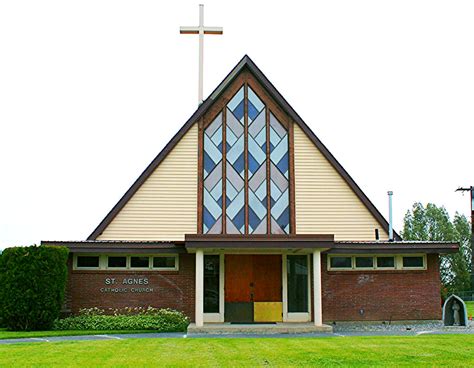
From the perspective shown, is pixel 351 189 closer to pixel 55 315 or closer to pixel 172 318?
pixel 172 318

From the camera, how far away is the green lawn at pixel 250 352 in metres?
12.1

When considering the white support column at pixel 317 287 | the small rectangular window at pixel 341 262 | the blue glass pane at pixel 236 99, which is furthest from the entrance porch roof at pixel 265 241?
the blue glass pane at pixel 236 99

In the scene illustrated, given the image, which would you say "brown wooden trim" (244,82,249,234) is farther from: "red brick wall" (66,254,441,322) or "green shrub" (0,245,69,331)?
"green shrub" (0,245,69,331)

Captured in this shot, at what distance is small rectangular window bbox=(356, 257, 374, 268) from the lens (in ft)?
76.1

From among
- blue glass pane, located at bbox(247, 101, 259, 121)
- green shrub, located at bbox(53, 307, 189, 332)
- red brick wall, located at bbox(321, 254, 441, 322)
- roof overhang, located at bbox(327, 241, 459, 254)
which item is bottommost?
green shrub, located at bbox(53, 307, 189, 332)

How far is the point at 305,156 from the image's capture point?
25.1 meters

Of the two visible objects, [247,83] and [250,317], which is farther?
[247,83]

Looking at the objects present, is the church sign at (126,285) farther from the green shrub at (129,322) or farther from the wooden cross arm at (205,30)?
the wooden cross arm at (205,30)

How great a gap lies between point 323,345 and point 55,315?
9.44m

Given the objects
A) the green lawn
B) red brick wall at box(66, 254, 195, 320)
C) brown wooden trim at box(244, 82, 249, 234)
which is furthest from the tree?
the green lawn

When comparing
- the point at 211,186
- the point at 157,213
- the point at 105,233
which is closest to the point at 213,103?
the point at 211,186

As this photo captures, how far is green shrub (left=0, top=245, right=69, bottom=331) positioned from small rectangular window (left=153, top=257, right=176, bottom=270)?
3474 millimetres

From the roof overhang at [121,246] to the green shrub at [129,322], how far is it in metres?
2.10

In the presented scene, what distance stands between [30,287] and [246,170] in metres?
8.93
